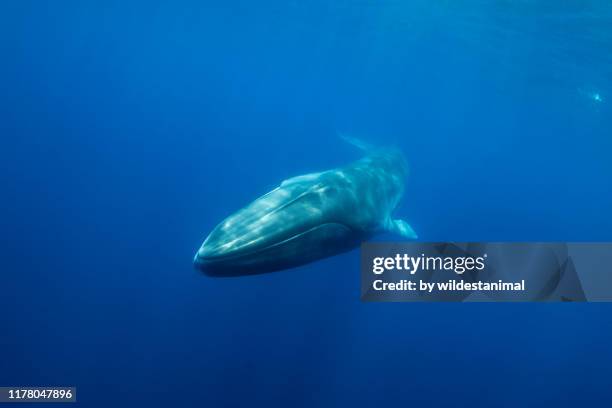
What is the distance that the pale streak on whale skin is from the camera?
4.54m

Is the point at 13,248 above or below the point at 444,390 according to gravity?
above

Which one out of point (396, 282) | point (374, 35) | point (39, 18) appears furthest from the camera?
point (39, 18)

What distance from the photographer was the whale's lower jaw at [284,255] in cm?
449

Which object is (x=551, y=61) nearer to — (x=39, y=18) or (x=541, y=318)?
(x=541, y=318)

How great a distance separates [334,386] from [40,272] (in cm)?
1574

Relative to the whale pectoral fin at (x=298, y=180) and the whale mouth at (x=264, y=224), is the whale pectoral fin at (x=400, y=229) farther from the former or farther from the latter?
the whale mouth at (x=264, y=224)

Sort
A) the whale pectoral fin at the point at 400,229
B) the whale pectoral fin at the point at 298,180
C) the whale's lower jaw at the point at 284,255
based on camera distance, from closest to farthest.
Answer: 1. the whale's lower jaw at the point at 284,255
2. the whale pectoral fin at the point at 298,180
3. the whale pectoral fin at the point at 400,229

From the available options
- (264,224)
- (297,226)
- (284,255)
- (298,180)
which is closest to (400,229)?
(298,180)

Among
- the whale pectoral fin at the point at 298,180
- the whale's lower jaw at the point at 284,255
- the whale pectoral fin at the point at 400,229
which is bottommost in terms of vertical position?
the whale's lower jaw at the point at 284,255

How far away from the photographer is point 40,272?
78.9 feet

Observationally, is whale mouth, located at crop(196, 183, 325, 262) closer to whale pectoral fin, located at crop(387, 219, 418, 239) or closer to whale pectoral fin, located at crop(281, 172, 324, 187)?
whale pectoral fin, located at crop(281, 172, 324, 187)

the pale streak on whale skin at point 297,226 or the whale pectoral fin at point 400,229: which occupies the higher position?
the whale pectoral fin at point 400,229

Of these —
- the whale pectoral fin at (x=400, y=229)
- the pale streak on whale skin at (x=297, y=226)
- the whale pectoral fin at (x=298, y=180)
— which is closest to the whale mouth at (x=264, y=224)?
the pale streak on whale skin at (x=297, y=226)

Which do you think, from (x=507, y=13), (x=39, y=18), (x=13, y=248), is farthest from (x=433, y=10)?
(x=39, y=18)
